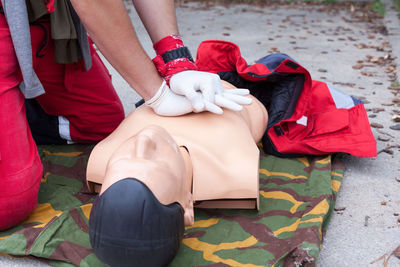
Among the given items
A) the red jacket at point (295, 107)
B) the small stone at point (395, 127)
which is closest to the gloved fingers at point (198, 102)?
the red jacket at point (295, 107)

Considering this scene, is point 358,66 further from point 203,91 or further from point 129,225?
point 129,225

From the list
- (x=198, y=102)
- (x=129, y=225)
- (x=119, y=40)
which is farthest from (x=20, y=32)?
(x=129, y=225)

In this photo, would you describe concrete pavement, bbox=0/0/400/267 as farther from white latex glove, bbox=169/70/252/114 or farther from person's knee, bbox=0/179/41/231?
white latex glove, bbox=169/70/252/114

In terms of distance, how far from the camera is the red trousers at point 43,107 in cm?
153

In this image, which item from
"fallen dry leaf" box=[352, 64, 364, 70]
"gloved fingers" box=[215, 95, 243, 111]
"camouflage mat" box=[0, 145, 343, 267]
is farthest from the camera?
"fallen dry leaf" box=[352, 64, 364, 70]

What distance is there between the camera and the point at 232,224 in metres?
1.57

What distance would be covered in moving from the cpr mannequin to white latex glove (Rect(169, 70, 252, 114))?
0.23 ft

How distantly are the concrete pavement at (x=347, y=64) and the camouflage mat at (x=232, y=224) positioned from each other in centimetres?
7

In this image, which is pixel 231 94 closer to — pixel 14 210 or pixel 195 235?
pixel 195 235

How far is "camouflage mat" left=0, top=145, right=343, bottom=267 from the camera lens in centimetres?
139

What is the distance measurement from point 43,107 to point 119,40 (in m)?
0.73

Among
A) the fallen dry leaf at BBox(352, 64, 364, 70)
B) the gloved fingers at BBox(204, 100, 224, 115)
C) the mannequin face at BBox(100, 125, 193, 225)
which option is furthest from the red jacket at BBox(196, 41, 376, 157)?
the fallen dry leaf at BBox(352, 64, 364, 70)

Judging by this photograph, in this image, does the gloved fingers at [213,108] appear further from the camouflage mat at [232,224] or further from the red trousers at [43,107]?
the red trousers at [43,107]

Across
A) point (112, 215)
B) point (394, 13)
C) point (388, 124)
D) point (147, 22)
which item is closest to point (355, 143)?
point (388, 124)
